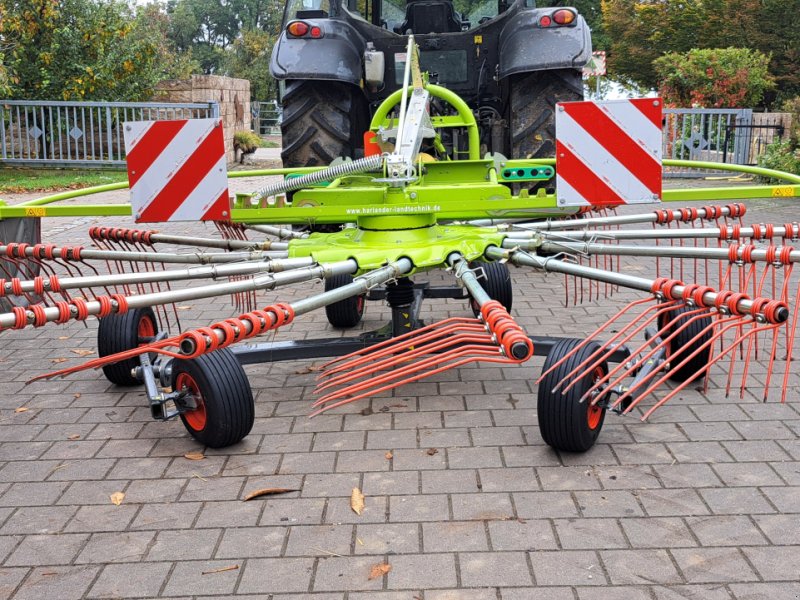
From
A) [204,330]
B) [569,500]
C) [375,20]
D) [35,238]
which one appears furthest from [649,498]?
[375,20]

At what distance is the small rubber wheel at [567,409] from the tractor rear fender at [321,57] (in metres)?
3.98

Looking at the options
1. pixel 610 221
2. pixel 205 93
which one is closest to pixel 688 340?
pixel 610 221

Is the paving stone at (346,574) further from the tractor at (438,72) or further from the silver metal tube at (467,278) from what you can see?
the tractor at (438,72)

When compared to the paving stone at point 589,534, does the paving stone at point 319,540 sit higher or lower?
lower

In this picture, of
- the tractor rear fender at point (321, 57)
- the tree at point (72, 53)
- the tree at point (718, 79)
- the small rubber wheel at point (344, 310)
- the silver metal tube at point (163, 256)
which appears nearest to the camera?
the silver metal tube at point (163, 256)

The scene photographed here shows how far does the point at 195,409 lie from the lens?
148 inches

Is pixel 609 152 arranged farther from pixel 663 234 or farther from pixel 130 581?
pixel 130 581

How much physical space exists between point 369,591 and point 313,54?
5.15m

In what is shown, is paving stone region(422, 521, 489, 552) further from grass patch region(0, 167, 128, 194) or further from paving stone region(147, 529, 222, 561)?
grass patch region(0, 167, 128, 194)

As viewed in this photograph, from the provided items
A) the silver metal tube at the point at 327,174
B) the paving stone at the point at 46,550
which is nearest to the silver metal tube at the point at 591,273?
the silver metal tube at the point at 327,174

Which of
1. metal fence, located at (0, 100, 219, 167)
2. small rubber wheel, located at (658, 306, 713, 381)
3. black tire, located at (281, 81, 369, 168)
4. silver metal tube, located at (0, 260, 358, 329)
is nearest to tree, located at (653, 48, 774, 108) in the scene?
metal fence, located at (0, 100, 219, 167)

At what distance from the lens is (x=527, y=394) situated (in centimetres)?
437

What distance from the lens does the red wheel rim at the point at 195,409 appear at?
3.74 m

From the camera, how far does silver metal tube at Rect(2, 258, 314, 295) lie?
3.79m
